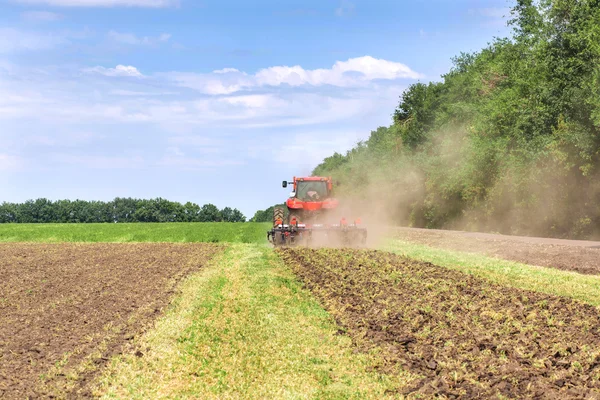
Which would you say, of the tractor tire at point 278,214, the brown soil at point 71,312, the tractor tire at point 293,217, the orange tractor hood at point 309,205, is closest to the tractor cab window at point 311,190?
the orange tractor hood at point 309,205

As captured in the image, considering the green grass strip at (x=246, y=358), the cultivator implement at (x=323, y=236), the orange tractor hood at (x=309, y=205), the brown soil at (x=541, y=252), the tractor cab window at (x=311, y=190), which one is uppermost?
the tractor cab window at (x=311, y=190)

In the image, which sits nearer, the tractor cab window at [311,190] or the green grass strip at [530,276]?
the green grass strip at [530,276]

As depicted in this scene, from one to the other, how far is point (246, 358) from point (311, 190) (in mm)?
22403

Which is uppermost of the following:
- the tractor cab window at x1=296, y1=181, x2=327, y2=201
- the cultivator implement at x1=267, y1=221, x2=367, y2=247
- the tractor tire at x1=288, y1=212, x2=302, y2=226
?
the tractor cab window at x1=296, y1=181, x2=327, y2=201

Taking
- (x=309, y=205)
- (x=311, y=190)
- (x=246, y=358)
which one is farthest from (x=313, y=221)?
(x=246, y=358)

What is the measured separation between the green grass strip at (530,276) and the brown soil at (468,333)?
122 centimetres

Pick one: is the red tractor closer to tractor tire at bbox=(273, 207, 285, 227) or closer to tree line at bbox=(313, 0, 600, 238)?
tractor tire at bbox=(273, 207, 285, 227)

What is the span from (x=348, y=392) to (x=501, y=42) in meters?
60.5

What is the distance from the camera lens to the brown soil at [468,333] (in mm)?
8617

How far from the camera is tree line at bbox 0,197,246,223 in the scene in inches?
4240

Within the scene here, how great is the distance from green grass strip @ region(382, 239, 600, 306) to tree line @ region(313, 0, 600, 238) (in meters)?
12.4

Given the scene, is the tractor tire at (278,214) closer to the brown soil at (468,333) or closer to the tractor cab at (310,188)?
the tractor cab at (310,188)

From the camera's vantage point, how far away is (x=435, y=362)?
9.52 meters

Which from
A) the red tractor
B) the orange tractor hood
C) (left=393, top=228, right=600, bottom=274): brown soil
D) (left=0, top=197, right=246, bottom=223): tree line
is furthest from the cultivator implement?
(left=0, top=197, right=246, bottom=223): tree line
